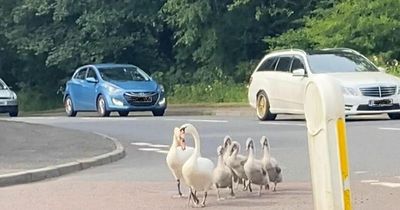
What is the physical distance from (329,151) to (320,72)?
1687 cm

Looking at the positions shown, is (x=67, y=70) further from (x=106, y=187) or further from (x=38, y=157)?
(x=106, y=187)

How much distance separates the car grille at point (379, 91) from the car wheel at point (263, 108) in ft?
9.80

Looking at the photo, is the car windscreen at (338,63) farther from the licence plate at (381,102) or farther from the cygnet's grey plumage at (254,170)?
the cygnet's grey plumage at (254,170)

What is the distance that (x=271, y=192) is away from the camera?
440 inches

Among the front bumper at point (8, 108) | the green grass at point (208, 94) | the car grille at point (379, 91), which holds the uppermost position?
the car grille at point (379, 91)

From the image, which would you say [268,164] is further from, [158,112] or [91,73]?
[91,73]

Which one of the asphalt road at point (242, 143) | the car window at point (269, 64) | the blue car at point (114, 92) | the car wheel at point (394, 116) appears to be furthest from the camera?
the blue car at point (114, 92)

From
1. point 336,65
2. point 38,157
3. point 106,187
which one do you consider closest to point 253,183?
point 106,187

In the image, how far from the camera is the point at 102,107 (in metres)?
29.9

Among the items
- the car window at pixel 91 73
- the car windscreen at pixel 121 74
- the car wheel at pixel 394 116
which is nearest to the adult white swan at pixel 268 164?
the car wheel at pixel 394 116

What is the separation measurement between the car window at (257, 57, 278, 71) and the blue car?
571cm

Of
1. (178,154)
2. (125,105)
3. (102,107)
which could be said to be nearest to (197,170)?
(178,154)

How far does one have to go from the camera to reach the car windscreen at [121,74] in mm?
30562

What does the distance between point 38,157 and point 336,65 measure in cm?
896
